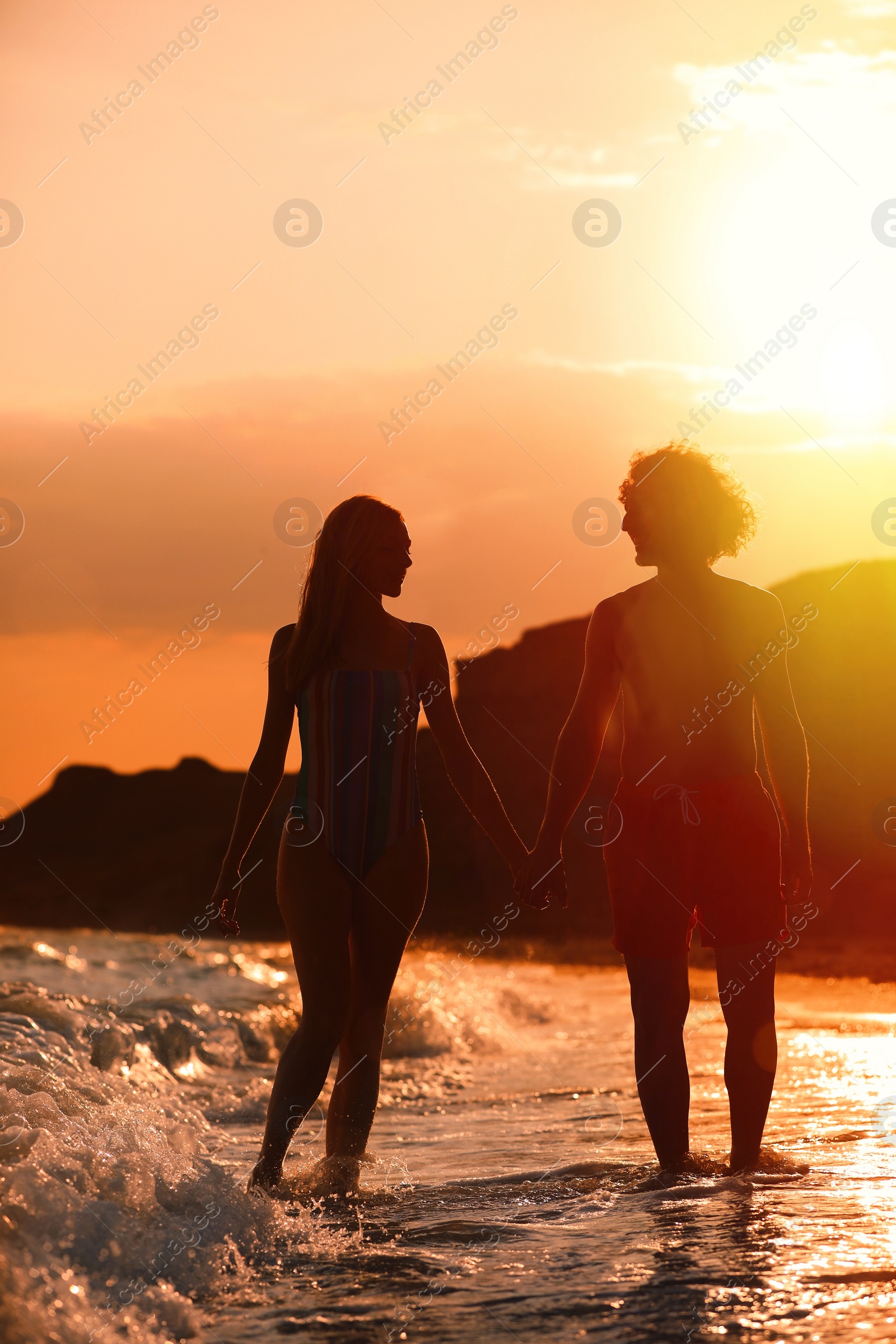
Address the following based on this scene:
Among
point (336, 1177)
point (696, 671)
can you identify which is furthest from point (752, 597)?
point (336, 1177)

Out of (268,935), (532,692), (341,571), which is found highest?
(532,692)

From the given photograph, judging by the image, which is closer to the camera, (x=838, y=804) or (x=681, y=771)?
(x=681, y=771)

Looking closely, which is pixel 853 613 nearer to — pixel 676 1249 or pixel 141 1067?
pixel 141 1067

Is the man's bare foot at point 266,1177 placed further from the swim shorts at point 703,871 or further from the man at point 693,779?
the swim shorts at point 703,871

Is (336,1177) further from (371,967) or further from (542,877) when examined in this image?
(542,877)

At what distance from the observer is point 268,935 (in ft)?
235

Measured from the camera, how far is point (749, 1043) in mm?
3818

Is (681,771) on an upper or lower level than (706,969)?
upper

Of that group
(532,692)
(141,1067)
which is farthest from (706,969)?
(532,692)

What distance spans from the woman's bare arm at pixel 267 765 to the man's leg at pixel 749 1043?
145 centimetres

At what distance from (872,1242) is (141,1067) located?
240 inches

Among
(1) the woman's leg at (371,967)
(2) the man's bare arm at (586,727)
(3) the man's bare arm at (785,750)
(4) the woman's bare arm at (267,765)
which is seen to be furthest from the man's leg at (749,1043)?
(4) the woman's bare arm at (267,765)

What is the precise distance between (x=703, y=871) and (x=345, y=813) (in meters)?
1.10

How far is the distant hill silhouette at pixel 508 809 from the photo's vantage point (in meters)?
37.6
